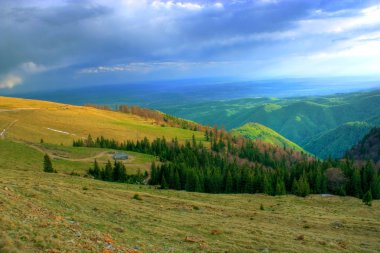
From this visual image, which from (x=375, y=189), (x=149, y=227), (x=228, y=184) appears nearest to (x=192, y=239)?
(x=149, y=227)

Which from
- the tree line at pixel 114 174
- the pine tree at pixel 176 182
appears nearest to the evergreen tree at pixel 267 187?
the pine tree at pixel 176 182

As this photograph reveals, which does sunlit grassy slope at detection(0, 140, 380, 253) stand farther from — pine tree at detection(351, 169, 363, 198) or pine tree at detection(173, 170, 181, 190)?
pine tree at detection(351, 169, 363, 198)

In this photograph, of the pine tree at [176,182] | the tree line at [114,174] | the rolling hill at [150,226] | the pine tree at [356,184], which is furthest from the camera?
the pine tree at [356,184]

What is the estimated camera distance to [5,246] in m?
15.8

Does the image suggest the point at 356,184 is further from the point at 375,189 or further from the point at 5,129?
the point at 5,129

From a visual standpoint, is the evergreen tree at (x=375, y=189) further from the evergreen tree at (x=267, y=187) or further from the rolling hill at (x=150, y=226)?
the rolling hill at (x=150, y=226)

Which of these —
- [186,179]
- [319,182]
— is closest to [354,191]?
[319,182]

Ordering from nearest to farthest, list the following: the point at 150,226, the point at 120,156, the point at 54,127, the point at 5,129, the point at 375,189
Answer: the point at 150,226, the point at 375,189, the point at 120,156, the point at 5,129, the point at 54,127

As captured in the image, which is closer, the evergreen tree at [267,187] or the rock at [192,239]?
the rock at [192,239]

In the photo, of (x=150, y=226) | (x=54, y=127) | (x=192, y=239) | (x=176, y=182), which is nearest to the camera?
(x=192, y=239)

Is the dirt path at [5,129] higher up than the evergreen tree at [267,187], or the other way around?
the dirt path at [5,129]

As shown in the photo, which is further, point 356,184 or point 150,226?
point 356,184

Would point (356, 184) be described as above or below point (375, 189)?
above

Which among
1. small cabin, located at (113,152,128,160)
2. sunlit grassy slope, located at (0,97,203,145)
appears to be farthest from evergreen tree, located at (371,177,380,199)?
sunlit grassy slope, located at (0,97,203,145)
